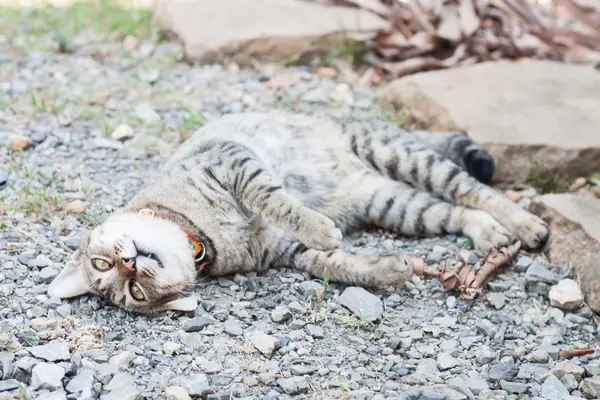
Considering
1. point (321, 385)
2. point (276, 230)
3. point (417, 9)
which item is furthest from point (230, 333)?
point (417, 9)

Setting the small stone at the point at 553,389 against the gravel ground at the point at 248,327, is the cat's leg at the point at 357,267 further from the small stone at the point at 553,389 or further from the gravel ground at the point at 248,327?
the small stone at the point at 553,389

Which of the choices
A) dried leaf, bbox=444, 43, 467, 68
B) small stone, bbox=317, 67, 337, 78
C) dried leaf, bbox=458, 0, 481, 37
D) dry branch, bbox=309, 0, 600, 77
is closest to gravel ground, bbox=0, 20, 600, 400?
small stone, bbox=317, 67, 337, 78

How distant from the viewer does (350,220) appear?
4.65 m

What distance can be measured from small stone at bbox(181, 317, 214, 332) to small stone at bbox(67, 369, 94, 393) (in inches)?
21.4

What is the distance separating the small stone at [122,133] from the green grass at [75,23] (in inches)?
64.5

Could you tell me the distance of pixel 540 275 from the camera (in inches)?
160

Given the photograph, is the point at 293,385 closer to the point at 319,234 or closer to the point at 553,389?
the point at 319,234

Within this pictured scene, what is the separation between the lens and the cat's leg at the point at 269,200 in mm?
3867

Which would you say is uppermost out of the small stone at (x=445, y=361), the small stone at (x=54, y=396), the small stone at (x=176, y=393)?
the small stone at (x=54, y=396)

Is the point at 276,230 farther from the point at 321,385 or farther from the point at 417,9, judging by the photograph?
the point at 417,9

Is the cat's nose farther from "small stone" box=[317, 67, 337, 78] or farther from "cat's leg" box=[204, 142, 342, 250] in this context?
"small stone" box=[317, 67, 337, 78]

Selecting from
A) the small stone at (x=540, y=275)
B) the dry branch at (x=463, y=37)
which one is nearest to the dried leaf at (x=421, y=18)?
the dry branch at (x=463, y=37)

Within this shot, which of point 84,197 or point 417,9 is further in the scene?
point 417,9

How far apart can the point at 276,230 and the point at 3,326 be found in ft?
4.92
